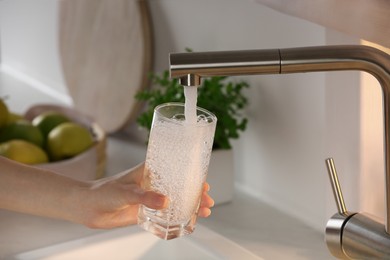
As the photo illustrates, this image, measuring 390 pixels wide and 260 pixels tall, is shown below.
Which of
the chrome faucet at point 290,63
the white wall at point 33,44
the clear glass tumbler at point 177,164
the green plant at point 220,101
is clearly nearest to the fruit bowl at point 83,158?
the green plant at point 220,101

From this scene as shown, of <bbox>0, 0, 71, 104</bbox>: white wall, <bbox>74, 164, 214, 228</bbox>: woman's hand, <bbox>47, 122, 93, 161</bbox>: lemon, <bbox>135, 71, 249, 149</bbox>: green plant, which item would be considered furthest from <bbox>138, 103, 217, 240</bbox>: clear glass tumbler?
<bbox>0, 0, 71, 104</bbox>: white wall

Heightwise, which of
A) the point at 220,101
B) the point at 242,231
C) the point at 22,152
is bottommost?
the point at 242,231

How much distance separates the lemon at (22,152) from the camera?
1.75 m

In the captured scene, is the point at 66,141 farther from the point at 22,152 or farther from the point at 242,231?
the point at 242,231

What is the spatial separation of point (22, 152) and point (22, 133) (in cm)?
8

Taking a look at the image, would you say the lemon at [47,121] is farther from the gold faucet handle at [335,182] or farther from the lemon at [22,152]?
the gold faucet handle at [335,182]

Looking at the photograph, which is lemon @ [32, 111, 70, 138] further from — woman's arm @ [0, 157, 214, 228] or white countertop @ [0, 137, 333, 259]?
woman's arm @ [0, 157, 214, 228]

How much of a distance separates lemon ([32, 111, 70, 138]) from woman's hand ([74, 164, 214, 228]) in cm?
64

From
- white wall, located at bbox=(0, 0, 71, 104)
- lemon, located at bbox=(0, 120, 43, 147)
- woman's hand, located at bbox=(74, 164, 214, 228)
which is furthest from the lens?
white wall, located at bbox=(0, 0, 71, 104)

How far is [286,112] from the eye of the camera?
64.8 inches

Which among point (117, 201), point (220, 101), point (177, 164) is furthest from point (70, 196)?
point (220, 101)

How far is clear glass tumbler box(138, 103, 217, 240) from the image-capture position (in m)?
→ 1.09

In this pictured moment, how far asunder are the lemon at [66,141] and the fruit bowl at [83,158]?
0.08 ft

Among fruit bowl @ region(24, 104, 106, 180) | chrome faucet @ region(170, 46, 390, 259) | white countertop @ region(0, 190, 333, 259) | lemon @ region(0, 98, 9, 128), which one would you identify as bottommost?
white countertop @ region(0, 190, 333, 259)
